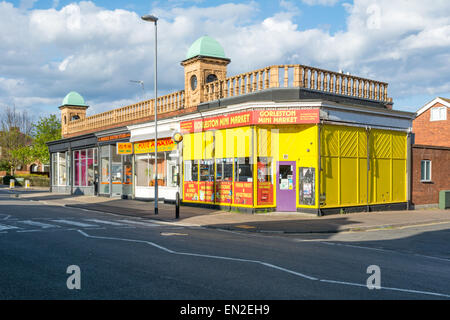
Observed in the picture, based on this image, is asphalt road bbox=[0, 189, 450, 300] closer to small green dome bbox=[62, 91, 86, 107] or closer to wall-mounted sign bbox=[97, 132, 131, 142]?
wall-mounted sign bbox=[97, 132, 131, 142]

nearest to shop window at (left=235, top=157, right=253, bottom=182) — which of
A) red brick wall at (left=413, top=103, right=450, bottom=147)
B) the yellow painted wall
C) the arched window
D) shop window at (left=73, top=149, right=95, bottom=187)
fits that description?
the yellow painted wall

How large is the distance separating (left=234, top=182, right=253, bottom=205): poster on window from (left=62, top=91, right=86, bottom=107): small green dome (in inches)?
1096

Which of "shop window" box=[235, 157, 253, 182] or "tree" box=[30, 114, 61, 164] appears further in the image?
"tree" box=[30, 114, 61, 164]

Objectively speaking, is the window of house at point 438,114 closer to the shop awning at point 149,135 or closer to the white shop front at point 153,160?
the white shop front at point 153,160

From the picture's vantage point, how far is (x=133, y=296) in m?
6.19

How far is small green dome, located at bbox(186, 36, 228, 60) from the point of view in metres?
25.1

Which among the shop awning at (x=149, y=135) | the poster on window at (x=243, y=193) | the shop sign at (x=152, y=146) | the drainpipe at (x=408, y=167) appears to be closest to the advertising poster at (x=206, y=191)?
the poster on window at (x=243, y=193)

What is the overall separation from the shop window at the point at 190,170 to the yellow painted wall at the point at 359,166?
716cm

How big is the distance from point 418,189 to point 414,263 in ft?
53.9

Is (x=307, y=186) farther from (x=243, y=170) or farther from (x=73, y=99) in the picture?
(x=73, y=99)

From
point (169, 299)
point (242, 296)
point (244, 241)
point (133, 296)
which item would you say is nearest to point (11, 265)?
point (133, 296)

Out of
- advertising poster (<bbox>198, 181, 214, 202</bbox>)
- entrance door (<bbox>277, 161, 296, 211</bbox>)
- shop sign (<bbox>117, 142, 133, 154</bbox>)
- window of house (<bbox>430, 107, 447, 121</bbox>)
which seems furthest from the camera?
window of house (<bbox>430, 107, 447, 121</bbox>)

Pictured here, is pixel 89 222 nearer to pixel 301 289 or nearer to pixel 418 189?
pixel 301 289

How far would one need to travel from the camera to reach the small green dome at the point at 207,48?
25.1 meters
